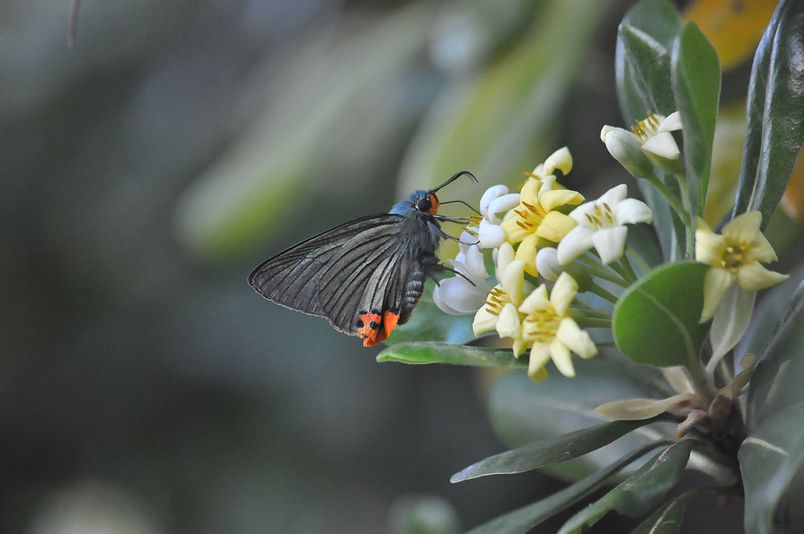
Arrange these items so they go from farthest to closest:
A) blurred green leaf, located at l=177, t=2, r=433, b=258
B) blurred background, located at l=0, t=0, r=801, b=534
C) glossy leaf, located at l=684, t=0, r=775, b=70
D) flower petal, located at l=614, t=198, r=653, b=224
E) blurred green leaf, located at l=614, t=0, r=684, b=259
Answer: blurred background, located at l=0, t=0, r=801, b=534
blurred green leaf, located at l=177, t=2, r=433, b=258
glossy leaf, located at l=684, t=0, r=775, b=70
blurred green leaf, located at l=614, t=0, r=684, b=259
flower petal, located at l=614, t=198, r=653, b=224

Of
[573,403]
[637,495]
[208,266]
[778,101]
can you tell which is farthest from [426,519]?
[208,266]

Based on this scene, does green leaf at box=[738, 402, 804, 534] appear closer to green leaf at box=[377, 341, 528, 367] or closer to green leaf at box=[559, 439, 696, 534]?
green leaf at box=[559, 439, 696, 534]

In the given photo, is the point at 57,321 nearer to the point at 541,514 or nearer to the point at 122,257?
the point at 122,257

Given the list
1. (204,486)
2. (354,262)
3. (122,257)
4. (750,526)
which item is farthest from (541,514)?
(122,257)

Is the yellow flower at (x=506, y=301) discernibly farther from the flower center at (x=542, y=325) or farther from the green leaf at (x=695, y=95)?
the green leaf at (x=695, y=95)

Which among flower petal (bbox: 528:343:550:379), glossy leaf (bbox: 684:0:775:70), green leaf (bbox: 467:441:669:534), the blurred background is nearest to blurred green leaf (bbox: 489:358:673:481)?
green leaf (bbox: 467:441:669:534)
